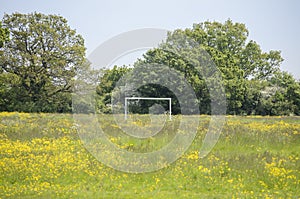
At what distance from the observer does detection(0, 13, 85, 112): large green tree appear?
134ft

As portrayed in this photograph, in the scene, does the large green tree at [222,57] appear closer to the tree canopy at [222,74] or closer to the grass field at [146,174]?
the tree canopy at [222,74]

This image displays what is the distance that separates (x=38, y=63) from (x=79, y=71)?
15.1 feet

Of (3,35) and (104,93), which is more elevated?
(3,35)

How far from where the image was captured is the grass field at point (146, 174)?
1185 centimetres

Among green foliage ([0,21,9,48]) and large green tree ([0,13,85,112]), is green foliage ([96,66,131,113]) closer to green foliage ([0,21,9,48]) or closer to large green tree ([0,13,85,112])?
large green tree ([0,13,85,112])

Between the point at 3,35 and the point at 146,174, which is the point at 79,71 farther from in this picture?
the point at 146,174

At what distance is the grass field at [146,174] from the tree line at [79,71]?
23689mm

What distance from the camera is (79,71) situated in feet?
142

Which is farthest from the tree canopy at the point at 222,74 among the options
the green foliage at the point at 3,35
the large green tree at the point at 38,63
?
the green foliage at the point at 3,35

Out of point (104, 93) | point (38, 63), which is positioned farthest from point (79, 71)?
point (104, 93)

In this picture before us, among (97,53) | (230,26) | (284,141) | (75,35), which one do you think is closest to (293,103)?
(230,26)

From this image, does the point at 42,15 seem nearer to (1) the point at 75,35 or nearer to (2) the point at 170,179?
(1) the point at 75,35

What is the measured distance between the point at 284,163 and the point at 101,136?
27.9 ft

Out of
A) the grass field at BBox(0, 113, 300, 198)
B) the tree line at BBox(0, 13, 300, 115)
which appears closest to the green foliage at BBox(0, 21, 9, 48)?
the tree line at BBox(0, 13, 300, 115)
